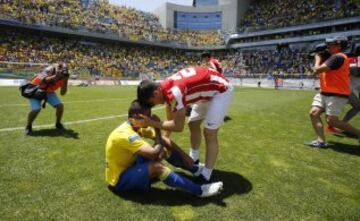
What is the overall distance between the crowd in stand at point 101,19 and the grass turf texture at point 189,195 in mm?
40058

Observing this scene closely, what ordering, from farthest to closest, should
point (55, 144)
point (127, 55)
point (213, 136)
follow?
point (127, 55) < point (55, 144) < point (213, 136)

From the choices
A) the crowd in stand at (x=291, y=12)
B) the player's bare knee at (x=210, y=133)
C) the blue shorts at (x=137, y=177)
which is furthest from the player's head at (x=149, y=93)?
the crowd in stand at (x=291, y=12)

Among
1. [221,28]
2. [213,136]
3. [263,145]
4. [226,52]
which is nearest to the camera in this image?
[213,136]

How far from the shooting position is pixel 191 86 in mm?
3596

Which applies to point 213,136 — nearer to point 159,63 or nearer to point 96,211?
point 96,211

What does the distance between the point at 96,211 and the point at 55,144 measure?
10.1 ft

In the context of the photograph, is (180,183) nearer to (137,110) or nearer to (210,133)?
(210,133)

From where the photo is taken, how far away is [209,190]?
3588mm

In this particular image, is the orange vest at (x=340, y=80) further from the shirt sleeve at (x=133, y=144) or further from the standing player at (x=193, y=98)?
the shirt sleeve at (x=133, y=144)

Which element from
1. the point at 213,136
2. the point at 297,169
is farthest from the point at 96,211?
the point at 297,169

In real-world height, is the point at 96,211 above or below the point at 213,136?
below

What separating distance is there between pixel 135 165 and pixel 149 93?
932 mm

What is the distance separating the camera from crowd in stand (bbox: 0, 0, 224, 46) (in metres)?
40.6

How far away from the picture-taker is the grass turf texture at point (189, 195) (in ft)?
10.6
